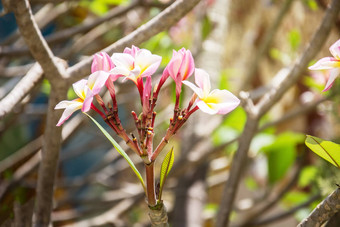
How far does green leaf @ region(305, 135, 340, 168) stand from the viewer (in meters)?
0.44

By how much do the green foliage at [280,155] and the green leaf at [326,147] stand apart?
2.83ft

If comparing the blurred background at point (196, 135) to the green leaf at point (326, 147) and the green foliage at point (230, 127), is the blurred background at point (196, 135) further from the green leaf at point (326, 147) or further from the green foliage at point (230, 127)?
the green leaf at point (326, 147)

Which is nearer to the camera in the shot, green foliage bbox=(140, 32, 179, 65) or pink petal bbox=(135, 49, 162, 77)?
pink petal bbox=(135, 49, 162, 77)

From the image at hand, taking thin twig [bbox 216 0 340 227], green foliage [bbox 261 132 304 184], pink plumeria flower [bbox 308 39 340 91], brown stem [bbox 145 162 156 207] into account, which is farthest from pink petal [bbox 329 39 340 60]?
green foliage [bbox 261 132 304 184]

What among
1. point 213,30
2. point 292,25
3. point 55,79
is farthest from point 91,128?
point 55,79

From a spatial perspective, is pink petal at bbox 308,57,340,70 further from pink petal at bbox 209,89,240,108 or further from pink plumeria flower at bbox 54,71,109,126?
pink plumeria flower at bbox 54,71,109,126

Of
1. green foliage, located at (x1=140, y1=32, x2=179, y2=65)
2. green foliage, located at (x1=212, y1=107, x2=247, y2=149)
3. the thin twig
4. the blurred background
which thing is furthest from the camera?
green foliage, located at (x1=140, y1=32, x2=179, y2=65)

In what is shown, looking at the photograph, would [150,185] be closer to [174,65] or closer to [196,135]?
[174,65]

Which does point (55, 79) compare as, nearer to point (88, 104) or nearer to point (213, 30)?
point (88, 104)

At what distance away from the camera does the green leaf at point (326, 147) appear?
0.44 metres

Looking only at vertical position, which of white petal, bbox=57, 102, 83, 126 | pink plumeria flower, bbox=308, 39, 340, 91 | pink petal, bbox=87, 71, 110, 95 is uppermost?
pink petal, bbox=87, 71, 110, 95

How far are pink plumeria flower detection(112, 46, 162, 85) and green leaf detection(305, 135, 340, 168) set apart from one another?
0.18 metres

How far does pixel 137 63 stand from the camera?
17.8 inches

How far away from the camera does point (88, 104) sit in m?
0.41
